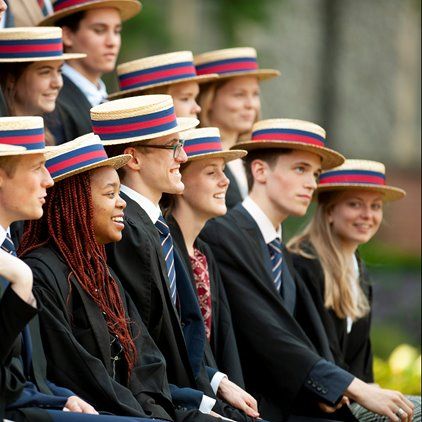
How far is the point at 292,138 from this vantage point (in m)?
8.82

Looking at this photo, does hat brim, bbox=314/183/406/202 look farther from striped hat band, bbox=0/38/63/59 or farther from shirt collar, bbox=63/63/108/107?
striped hat band, bbox=0/38/63/59

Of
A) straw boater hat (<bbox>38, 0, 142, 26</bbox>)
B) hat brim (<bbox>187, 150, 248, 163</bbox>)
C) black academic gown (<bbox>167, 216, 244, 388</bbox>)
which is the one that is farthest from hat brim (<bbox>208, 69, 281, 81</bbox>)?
black academic gown (<bbox>167, 216, 244, 388</bbox>)

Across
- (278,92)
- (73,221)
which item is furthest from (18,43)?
(278,92)

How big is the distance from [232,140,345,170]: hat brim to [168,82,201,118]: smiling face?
60cm

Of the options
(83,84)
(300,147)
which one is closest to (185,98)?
(83,84)

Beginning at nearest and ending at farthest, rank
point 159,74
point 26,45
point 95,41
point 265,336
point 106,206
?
point 106,206
point 265,336
point 26,45
point 159,74
point 95,41

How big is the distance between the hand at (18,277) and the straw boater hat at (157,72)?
3469 mm

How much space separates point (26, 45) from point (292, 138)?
5.07 ft

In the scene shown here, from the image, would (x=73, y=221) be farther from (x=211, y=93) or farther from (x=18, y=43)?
(x=211, y=93)

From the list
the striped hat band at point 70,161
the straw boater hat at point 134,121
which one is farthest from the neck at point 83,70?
the striped hat band at point 70,161

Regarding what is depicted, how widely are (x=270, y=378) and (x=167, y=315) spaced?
132 centimetres

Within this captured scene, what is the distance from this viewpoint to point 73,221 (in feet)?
22.6

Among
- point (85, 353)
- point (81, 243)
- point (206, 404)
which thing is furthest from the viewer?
point (206, 404)

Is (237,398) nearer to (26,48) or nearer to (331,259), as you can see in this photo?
(331,259)
